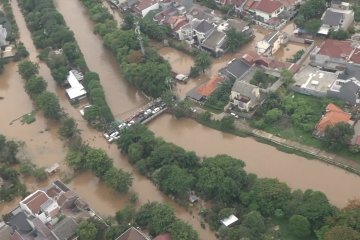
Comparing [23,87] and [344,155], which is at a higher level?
[344,155]

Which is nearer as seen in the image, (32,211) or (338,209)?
(338,209)

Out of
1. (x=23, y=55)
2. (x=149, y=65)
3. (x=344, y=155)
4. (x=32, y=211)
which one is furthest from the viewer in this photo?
(x=23, y=55)

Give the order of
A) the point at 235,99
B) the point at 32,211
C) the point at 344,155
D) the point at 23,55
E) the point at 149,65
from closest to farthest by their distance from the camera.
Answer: the point at 32,211 < the point at 344,155 < the point at 235,99 < the point at 149,65 < the point at 23,55

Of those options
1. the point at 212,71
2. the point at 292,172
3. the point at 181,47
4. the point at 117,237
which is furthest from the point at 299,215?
the point at 181,47

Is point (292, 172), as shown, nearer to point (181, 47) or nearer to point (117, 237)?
point (117, 237)

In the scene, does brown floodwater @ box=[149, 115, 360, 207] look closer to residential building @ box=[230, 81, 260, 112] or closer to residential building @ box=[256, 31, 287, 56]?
residential building @ box=[230, 81, 260, 112]

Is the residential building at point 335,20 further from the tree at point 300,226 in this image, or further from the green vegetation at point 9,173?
the green vegetation at point 9,173

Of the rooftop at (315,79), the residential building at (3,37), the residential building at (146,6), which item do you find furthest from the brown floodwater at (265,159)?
the residential building at (3,37)
